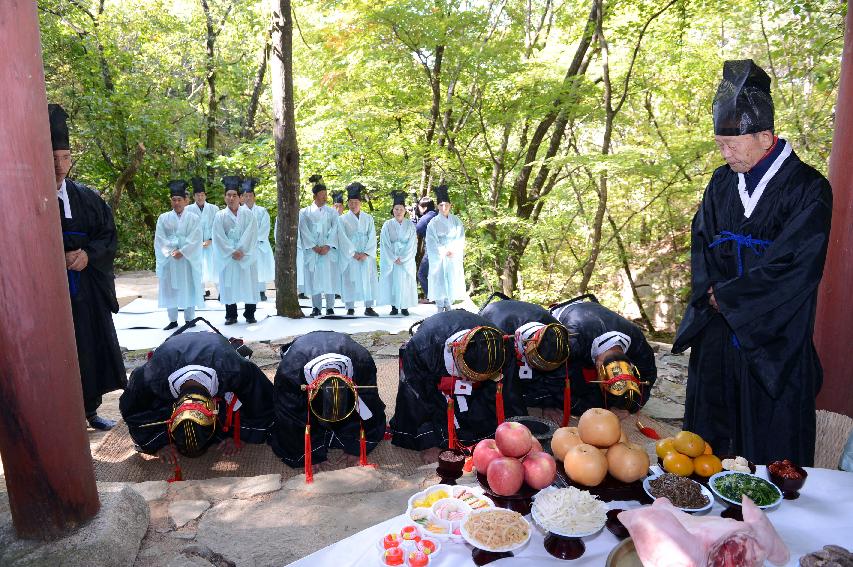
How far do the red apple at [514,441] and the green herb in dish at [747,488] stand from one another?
70cm

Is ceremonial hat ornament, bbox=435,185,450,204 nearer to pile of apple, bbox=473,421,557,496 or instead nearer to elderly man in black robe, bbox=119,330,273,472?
elderly man in black robe, bbox=119,330,273,472

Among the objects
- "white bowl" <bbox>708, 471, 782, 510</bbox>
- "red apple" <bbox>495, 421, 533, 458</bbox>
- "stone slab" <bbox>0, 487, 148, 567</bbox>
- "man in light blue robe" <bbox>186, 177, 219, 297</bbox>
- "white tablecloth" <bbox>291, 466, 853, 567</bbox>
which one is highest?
"man in light blue robe" <bbox>186, 177, 219, 297</bbox>

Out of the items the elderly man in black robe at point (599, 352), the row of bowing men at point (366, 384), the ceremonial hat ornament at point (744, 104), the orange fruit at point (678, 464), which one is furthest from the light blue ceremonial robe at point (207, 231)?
the orange fruit at point (678, 464)

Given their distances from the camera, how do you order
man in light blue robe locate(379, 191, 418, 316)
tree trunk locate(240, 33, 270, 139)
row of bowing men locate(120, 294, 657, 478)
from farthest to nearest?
tree trunk locate(240, 33, 270, 139) < man in light blue robe locate(379, 191, 418, 316) < row of bowing men locate(120, 294, 657, 478)

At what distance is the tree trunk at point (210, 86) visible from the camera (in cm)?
1808

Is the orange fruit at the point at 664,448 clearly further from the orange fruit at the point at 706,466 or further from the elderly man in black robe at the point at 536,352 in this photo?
the elderly man in black robe at the point at 536,352

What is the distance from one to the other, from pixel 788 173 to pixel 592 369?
8.47ft

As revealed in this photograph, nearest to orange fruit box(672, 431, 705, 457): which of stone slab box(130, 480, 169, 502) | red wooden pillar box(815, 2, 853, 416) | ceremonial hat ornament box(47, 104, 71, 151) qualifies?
red wooden pillar box(815, 2, 853, 416)

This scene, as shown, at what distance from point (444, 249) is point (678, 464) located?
27.3 feet

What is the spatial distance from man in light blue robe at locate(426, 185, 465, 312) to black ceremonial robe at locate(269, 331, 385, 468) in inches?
233

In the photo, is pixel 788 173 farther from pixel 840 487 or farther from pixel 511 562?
pixel 511 562

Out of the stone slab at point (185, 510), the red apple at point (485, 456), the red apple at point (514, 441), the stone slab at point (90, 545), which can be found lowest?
the stone slab at point (185, 510)

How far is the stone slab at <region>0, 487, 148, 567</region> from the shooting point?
A: 8.74ft

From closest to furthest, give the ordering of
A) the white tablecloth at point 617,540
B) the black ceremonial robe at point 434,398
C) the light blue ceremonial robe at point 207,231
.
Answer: the white tablecloth at point 617,540 → the black ceremonial robe at point 434,398 → the light blue ceremonial robe at point 207,231
